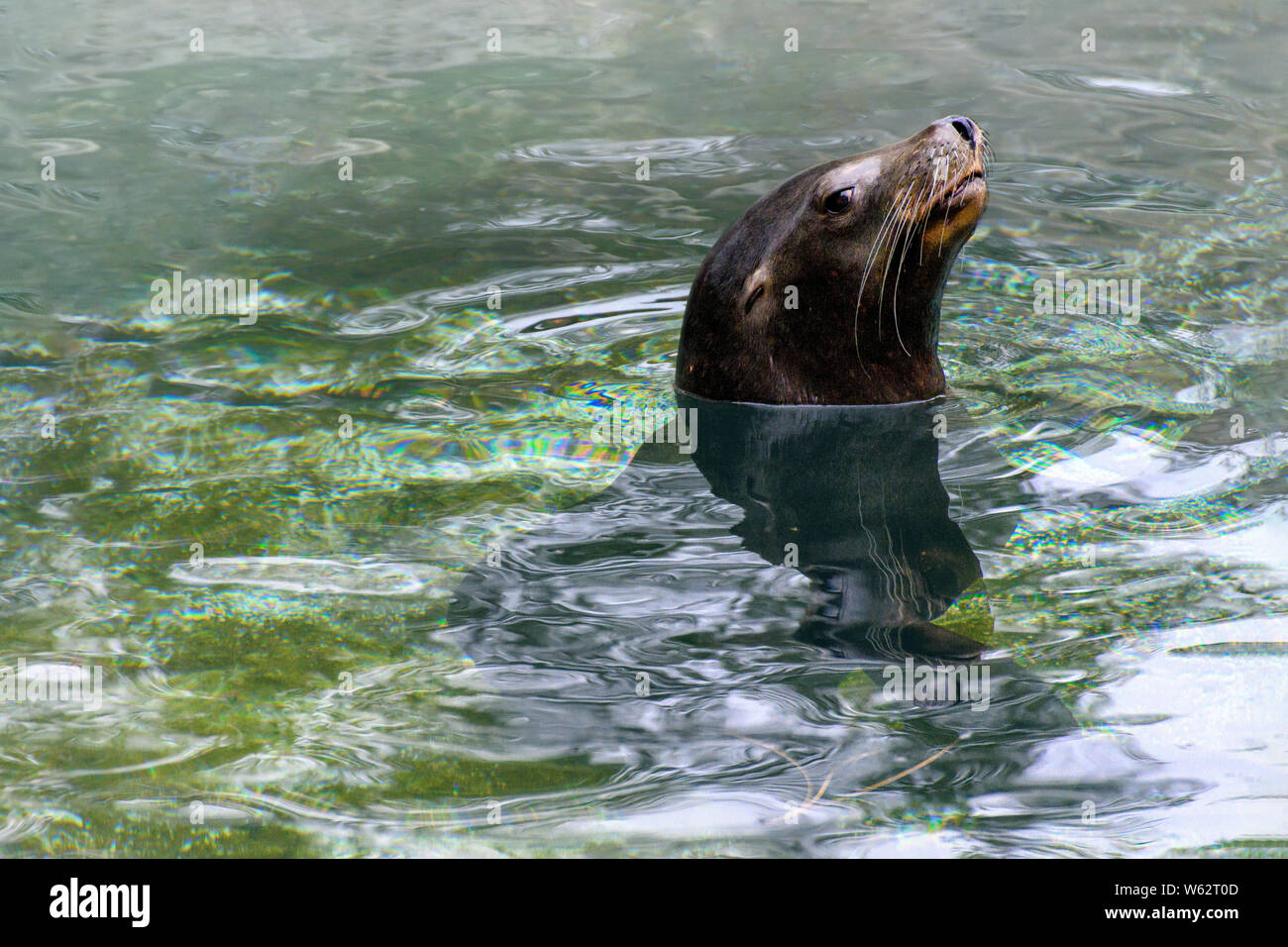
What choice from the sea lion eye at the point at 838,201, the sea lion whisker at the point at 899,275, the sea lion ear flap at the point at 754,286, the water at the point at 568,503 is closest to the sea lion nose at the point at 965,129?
the sea lion whisker at the point at 899,275

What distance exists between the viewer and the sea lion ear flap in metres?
5.59

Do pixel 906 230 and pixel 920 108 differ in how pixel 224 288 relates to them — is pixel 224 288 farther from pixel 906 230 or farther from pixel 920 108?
pixel 920 108

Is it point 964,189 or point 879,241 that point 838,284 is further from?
point 964,189

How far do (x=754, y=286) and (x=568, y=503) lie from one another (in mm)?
1204

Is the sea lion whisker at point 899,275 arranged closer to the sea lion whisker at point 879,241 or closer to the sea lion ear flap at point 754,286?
the sea lion whisker at point 879,241

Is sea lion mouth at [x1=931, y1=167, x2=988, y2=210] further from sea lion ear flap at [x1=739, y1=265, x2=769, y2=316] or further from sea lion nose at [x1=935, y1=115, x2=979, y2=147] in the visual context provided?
sea lion ear flap at [x1=739, y1=265, x2=769, y2=316]

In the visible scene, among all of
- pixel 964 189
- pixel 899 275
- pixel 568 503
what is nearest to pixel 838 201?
pixel 899 275

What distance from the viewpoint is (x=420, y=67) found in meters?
11.8

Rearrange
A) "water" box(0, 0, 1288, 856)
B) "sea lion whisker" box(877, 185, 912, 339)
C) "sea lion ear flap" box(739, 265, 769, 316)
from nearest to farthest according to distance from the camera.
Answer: "water" box(0, 0, 1288, 856) < "sea lion whisker" box(877, 185, 912, 339) < "sea lion ear flap" box(739, 265, 769, 316)

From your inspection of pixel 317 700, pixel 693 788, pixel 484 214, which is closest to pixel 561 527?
pixel 317 700

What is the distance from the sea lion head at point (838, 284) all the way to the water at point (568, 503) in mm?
330

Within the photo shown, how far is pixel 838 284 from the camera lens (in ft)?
18.2

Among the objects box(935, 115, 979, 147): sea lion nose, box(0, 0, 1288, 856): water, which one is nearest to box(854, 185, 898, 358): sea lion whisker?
box(935, 115, 979, 147): sea lion nose

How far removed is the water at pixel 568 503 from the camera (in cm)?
344
